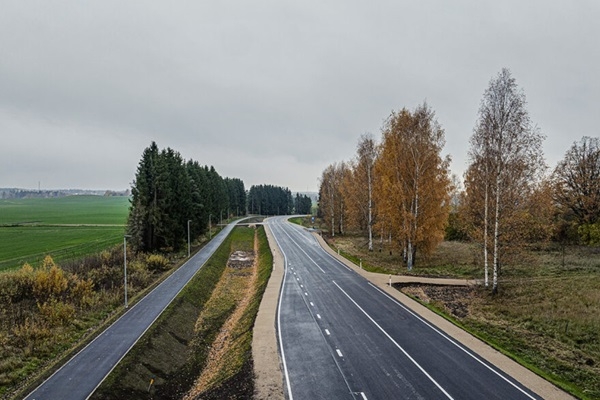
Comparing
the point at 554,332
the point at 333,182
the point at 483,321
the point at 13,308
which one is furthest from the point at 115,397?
the point at 333,182

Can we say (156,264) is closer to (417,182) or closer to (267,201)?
(417,182)

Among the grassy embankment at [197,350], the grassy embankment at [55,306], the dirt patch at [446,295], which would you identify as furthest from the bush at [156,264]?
the dirt patch at [446,295]

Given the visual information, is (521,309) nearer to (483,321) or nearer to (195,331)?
(483,321)

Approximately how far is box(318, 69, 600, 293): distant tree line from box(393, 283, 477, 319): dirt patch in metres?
2.56

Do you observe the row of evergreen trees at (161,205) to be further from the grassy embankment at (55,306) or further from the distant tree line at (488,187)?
the distant tree line at (488,187)

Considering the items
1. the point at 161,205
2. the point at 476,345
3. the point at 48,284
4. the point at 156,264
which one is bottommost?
the point at 156,264

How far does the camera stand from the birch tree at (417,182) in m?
36.8

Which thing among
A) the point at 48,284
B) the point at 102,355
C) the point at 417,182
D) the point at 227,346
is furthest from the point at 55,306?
the point at 417,182

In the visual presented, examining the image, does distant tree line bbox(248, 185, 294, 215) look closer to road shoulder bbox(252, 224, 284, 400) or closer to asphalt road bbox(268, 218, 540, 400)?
road shoulder bbox(252, 224, 284, 400)

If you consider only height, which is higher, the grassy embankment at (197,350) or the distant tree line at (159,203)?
the distant tree line at (159,203)

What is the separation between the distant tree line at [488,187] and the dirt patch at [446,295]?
8.40 ft

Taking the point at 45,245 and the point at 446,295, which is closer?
the point at 446,295

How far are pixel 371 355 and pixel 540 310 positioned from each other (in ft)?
43.0

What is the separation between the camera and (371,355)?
1841 centimetres
